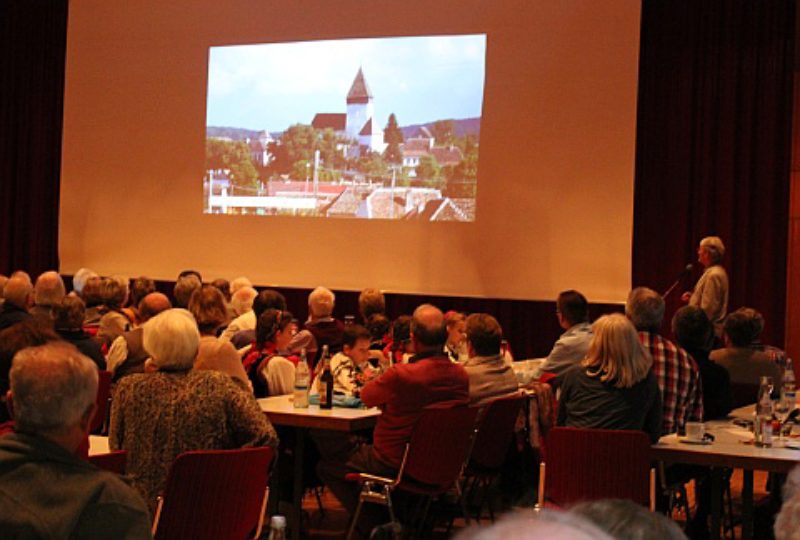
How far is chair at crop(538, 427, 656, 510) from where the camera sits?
469cm

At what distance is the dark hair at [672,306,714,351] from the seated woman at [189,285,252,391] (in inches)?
89.0

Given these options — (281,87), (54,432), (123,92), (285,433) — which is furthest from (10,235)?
(54,432)

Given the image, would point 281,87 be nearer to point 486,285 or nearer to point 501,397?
point 486,285

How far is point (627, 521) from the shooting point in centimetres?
136

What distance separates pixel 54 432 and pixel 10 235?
12.1 meters

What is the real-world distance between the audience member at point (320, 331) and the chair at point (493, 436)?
1.75 metres

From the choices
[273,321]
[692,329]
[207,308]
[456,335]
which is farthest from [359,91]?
[692,329]

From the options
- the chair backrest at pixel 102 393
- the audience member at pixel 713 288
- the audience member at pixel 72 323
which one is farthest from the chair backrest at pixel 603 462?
the audience member at pixel 713 288

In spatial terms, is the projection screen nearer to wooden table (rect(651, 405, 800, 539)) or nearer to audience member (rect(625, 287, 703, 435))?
audience member (rect(625, 287, 703, 435))

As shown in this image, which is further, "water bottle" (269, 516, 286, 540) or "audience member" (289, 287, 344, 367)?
"audience member" (289, 287, 344, 367)

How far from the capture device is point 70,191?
45.0 ft

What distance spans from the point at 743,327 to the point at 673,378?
1.16 meters

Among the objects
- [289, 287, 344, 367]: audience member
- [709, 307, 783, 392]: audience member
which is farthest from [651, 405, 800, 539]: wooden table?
[289, 287, 344, 367]: audience member

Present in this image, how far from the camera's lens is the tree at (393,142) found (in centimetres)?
1163
